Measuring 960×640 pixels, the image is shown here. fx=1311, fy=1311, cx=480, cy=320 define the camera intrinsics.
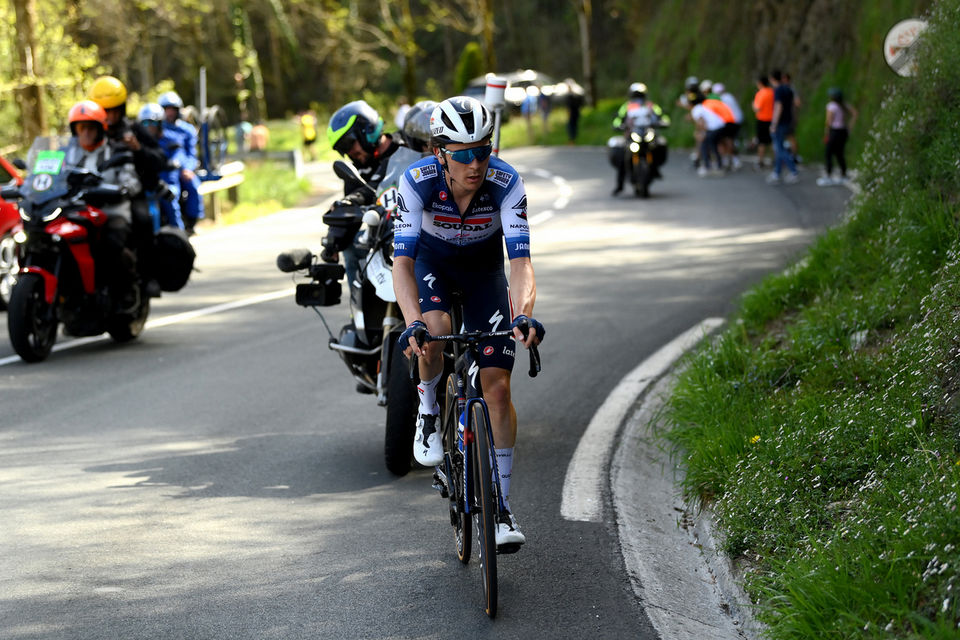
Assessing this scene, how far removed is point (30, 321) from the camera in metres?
10.6

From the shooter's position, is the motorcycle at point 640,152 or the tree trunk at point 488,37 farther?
the tree trunk at point 488,37

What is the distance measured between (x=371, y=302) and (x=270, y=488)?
4.36ft

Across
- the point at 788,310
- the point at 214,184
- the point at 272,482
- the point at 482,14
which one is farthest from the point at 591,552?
the point at 482,14

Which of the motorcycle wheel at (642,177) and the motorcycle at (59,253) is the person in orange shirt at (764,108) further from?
the motorcycle at (59,253)

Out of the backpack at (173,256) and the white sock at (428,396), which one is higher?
the white sock at (428,396)

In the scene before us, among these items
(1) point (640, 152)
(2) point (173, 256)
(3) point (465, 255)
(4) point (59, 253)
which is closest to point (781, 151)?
(1) point (640, 152)

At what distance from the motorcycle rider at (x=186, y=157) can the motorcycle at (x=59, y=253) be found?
488 cm

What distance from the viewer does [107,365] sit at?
35.4 feet

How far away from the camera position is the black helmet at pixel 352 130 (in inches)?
312

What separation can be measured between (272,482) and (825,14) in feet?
94.1

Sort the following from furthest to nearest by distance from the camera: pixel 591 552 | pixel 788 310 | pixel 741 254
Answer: pixel 741 254, pixel 788 310, pixel 591 552

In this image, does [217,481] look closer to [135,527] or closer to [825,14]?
[135,527]

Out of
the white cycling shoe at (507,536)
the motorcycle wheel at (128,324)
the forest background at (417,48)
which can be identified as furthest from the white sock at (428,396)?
the forest background at (417,48)

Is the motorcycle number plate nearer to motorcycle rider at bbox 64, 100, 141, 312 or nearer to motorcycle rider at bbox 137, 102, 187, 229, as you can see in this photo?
motorcycle rider at bbox 64, 100, 141, 312
